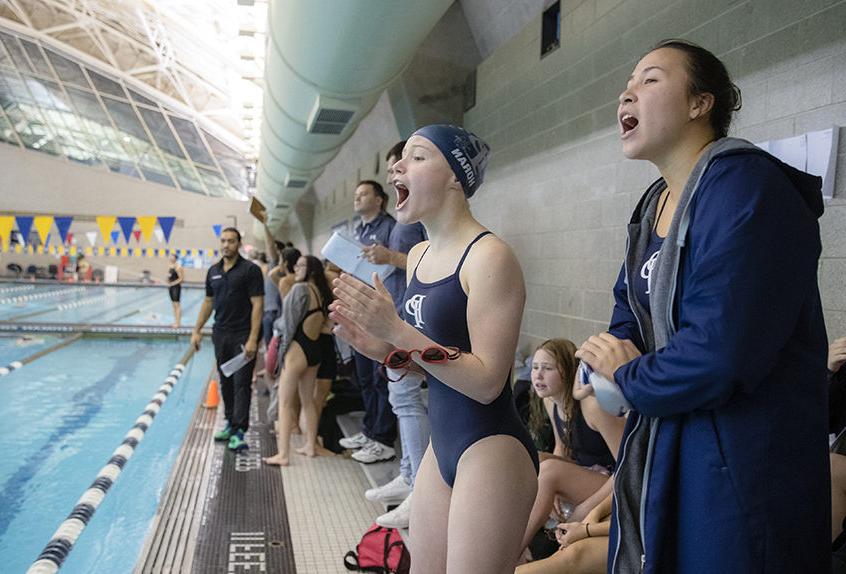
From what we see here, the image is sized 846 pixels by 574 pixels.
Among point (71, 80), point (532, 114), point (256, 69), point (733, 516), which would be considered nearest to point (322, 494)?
point (532, 114)

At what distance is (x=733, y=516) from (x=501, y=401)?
0.66 metres

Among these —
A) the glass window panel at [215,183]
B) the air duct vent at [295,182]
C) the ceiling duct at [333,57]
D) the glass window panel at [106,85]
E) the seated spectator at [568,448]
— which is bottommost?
the seated spectator at [568,448]

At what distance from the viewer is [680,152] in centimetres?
140

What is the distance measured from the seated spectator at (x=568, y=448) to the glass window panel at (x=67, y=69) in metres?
28.2

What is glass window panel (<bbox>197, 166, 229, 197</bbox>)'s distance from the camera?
99.0 ft

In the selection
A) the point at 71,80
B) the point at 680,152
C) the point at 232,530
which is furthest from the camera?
the point at 71,80

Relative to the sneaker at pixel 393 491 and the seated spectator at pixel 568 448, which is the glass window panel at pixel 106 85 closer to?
the sneaker at pixel 393 491

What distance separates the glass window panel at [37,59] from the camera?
25594 millimetres

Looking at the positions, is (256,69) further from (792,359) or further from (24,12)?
(24,12)

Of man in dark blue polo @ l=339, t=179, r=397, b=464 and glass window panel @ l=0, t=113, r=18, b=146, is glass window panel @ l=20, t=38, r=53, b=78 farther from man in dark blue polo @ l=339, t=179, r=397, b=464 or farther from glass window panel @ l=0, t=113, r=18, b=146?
man in dark blue polo @ l=339, t=179, r=397, b=464

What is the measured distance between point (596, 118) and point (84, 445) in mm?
5381

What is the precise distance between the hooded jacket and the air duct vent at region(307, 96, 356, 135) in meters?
4.36

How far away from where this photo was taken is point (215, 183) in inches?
1201

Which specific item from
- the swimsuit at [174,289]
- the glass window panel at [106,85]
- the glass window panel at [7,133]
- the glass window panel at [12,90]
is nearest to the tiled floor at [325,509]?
the swimsuit at [174,289]
